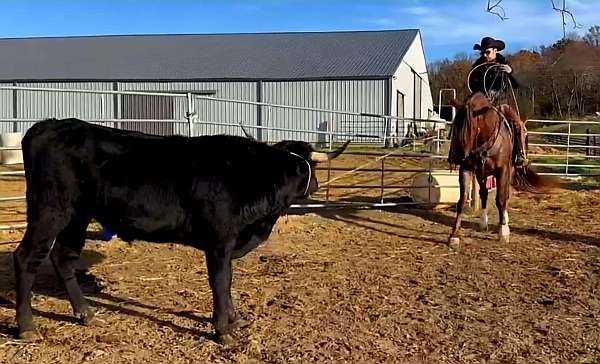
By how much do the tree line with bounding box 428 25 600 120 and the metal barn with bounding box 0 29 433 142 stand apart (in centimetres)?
383

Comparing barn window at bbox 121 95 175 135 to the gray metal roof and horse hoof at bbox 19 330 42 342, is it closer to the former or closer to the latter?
the gray metal roof

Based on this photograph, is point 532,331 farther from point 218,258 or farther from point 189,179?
point 189,179

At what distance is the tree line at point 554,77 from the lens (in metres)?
6.25

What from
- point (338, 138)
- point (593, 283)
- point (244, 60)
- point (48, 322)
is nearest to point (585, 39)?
point (593, 283)

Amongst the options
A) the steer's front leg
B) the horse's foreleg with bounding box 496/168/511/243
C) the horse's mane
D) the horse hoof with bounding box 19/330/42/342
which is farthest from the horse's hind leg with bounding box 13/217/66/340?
the horse's foreleg with bounding box 496/168/511/243

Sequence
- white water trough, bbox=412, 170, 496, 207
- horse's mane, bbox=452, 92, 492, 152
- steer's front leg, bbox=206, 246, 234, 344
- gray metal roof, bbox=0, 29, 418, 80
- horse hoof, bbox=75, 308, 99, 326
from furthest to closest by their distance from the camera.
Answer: gray metal roof, bbox=0, 29, 418, 80
white water trough, bbox=412, 170, 496, 207
horse's mane, bbox=452, 92, 492, 152
horse hoof, bbox=75, 308, 99, 326
steer's front leg, bbox=206, 246, 234, 344

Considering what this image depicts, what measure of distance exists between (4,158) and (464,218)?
496 inches

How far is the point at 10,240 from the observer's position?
720cm

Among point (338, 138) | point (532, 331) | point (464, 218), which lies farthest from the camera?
point (338, 138)

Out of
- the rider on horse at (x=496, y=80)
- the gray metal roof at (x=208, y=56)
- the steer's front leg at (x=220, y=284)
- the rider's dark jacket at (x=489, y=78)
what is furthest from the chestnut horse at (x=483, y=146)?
the gray metal roof at (x=208, y=56)

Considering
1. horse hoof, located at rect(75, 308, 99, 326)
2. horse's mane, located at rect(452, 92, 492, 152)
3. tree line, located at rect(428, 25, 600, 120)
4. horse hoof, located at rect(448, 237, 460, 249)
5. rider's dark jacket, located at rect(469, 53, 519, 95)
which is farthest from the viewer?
rider's dark jacket, located at rect(469, 53, 519, 95)

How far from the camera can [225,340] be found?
4293mm

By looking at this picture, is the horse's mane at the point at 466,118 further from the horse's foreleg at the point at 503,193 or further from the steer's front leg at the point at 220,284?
the steer's front leg at the point at 220,284

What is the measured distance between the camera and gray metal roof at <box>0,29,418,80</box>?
2944 centimetres
